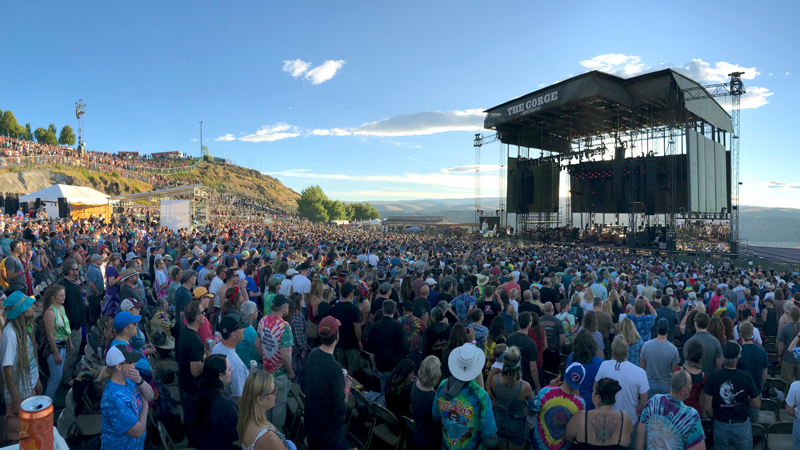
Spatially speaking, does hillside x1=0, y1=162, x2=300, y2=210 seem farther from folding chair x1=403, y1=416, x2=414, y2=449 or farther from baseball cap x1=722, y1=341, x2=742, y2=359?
baseball cap x1=722, y1=341, x2=742, y2=359

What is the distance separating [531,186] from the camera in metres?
32.3

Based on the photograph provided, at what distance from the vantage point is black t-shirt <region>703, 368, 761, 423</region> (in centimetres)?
330

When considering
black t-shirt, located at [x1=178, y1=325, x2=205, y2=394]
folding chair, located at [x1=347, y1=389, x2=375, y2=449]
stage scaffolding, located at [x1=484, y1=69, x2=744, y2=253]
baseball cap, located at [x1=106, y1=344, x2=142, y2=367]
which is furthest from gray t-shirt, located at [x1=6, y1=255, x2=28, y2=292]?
stage scaffolding, located at [x1=484, y1=69, x2=744, y2=253]

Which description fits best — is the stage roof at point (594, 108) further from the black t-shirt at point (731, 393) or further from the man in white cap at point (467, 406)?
the man in white cap at point (467, 406)

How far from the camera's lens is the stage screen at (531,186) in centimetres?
3244

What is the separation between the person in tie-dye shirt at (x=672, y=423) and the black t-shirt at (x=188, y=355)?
3.49m

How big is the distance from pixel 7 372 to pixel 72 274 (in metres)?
2.51

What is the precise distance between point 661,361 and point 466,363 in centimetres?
242

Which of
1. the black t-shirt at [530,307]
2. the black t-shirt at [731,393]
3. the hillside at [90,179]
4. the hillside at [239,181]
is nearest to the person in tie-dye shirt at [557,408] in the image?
the black t-shirt at [731,393]

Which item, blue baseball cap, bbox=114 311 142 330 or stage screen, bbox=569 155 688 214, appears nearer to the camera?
blue baseball cap, bbox=114 311 142 330

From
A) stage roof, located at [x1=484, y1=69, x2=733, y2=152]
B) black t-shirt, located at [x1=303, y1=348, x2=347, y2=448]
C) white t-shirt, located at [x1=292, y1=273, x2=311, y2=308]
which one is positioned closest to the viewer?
black t-shirt, located at [x1=303, y1=348, x2=347, y2=448]

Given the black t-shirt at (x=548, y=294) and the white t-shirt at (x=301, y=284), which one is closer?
the white t-shirt at (x=301, y=284)

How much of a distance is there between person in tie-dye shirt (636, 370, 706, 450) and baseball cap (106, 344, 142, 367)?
11.6ft

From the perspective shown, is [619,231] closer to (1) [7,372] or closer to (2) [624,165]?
(2) [624,165]
